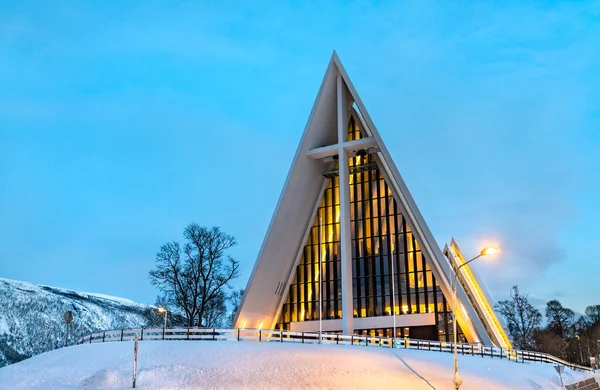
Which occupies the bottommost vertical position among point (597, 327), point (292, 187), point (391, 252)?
point (597, 327)

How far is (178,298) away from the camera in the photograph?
42625mm

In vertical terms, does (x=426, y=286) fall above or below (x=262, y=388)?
above

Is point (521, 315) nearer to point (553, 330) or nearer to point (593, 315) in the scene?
point (553, 330)

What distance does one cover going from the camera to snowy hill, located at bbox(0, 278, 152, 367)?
7494 centimetres

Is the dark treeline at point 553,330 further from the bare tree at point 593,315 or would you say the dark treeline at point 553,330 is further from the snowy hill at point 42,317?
the snowy hill at point 42,317

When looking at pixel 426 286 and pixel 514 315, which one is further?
pixel 514 315

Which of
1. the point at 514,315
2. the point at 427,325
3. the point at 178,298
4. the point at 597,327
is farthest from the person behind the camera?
the point at 597,327

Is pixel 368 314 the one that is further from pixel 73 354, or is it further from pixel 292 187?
pixel 73 354

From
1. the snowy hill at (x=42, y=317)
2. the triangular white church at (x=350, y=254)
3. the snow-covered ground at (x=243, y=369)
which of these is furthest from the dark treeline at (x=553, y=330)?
the snowy hill at (x=42, y=317)

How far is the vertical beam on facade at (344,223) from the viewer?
35625mm

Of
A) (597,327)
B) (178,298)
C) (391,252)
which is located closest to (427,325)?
(391,252)

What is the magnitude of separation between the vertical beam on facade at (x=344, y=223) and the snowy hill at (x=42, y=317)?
53960mm

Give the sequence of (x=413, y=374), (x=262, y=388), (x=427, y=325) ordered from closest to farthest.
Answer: (x=262, y=388) < (x=413, y=374) < (x=427, y=325)

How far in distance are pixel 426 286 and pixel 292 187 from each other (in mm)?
12123
